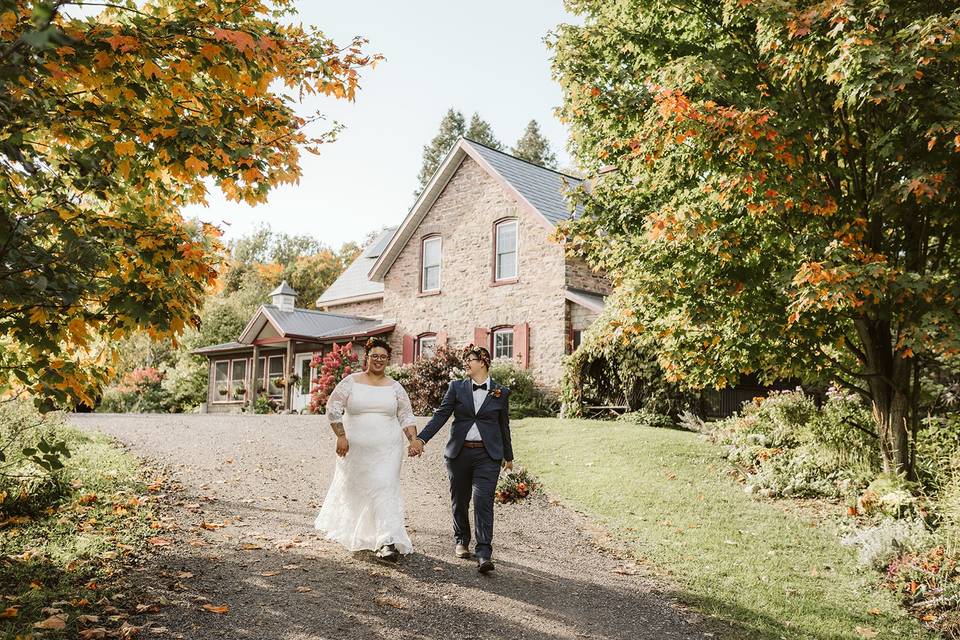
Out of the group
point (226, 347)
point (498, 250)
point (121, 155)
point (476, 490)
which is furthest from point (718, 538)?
point (226, 347)

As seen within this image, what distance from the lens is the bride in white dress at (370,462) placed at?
236 inches

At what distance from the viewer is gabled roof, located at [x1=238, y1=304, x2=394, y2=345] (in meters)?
25.8

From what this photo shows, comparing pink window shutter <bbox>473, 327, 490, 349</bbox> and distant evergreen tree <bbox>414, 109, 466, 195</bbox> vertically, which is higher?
distant evergreen tree <bbox>414, 109, 466, 195</bbox>

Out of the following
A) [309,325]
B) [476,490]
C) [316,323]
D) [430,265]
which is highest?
[430,265]

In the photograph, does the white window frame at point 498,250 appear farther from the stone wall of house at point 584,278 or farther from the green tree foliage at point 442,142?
the green tree foliage at point 442,142

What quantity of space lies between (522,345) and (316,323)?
9.96 m

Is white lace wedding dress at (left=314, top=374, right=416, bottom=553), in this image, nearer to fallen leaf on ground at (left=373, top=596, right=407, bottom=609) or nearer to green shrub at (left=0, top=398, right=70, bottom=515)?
fallen leaf on ground at (left=373, top=596, right=407, bottom=609)

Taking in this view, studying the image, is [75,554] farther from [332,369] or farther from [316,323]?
[316,323]

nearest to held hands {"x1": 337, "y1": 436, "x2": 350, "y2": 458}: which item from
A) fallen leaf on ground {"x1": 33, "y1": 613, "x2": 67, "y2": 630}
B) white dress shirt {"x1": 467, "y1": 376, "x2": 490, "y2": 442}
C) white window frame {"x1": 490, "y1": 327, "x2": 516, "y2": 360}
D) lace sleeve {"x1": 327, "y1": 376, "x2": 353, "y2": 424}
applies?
lace sleeve {"x1": 327, "y1": 376, "x2": 353, "y2": 424}

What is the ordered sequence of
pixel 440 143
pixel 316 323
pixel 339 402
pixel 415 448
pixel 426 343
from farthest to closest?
pixel 440 143
pixel 316 323
pixel 426 343
pixel 339 402
pixel 415 448

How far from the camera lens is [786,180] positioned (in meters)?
7.31

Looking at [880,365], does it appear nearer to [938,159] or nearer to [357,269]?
[938,159]

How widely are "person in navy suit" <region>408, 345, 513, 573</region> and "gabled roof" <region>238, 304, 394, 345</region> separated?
18.3m

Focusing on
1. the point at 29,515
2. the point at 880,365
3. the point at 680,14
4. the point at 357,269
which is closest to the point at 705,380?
the point at 880,365
